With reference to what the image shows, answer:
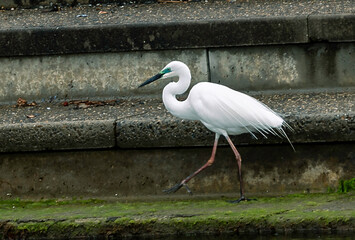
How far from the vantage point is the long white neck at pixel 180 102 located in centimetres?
594

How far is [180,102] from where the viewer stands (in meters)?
5.98

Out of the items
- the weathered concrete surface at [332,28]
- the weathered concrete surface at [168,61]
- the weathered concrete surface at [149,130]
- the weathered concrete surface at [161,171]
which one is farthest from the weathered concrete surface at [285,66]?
the weathered concrete surface at [161,171]

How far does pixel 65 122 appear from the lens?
20.6 feet

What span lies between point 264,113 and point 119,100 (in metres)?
1.69

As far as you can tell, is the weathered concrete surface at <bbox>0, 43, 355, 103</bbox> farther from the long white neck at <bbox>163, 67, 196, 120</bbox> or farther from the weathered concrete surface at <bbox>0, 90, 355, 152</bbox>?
the long white neck at <bbox>163, 67, 196, 120</bbox>

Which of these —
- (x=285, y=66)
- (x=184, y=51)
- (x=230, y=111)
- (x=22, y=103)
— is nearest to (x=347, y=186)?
(x=230, y=111)

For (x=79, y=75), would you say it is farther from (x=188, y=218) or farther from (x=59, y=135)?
(x=188, y=218)

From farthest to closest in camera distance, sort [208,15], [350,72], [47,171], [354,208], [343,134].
Result: 1. [208,15]
2. [350,72]
3. [47,171]
4. [343,134]
5. [354,208]

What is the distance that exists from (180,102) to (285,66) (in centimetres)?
132

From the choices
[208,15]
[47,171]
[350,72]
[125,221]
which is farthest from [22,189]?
[350,72]

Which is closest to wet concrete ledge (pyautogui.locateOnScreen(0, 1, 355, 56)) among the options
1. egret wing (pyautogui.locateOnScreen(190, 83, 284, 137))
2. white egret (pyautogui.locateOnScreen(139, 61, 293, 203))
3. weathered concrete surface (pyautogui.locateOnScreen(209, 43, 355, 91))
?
weathered concrete surface (pyautogui.locateOnScreen(209, 43, 355, 91))

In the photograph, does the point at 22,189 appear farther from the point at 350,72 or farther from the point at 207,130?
the point at 350,72

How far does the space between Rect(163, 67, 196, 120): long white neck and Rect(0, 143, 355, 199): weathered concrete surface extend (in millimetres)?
349

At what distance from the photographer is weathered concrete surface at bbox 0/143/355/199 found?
6078mm
